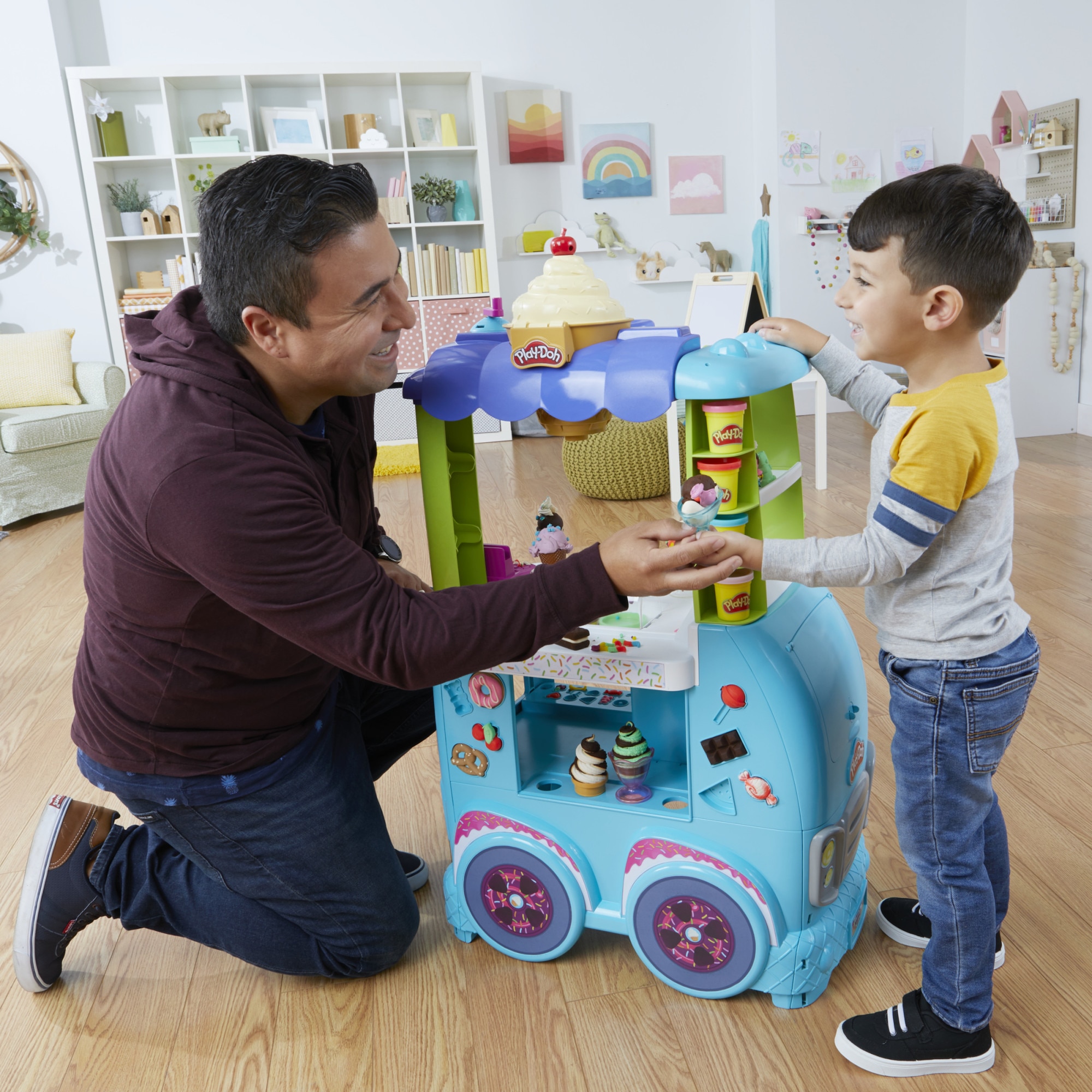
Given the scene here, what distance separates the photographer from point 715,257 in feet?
17.6

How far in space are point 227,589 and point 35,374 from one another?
148 inches

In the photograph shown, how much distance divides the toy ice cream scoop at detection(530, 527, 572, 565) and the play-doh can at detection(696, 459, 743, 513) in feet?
1.00

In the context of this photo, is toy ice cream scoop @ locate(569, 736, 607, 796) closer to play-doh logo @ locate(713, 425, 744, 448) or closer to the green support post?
the green support post

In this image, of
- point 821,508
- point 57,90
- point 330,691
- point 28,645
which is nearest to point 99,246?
point 57,90

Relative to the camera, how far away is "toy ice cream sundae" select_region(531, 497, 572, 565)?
1324 mm

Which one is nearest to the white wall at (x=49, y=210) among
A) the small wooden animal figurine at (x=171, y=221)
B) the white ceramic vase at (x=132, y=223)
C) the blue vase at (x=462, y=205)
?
the white ceramic vase at (x=132, y=223)

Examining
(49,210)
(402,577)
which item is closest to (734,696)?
(402,577)

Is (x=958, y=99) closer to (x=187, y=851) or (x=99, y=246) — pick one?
(x=99, y=246)

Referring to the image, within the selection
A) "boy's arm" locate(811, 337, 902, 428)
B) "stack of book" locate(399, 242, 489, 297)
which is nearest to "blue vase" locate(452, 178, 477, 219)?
"stack of book" locate(399, 242, 489, 297)

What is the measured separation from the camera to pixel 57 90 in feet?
15.3

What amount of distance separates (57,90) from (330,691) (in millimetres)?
4532

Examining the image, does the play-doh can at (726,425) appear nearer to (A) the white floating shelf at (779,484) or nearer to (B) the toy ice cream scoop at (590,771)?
(A) the white floating shelf at (779,484)

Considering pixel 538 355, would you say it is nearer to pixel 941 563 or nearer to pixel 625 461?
pixel 941 563

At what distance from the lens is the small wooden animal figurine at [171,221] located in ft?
16.1
